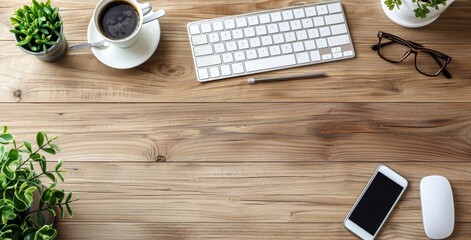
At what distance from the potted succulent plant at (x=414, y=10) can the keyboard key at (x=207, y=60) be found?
36 centimetres

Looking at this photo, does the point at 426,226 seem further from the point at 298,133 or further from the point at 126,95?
the point at 126,95

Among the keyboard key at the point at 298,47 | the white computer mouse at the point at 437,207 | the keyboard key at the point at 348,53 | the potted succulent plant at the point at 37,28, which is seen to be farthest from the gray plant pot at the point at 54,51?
the white computer mouse at the point at 437,207

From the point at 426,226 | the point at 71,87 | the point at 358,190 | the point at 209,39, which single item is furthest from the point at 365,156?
the point at 71,87

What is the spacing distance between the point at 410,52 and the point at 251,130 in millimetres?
370

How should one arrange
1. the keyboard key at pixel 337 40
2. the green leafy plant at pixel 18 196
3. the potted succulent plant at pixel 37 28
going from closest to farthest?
1. the green leafy plant at pixel 18 196
2. the potted succulent plant at pixel 37 28
3. the keyboard key at pixel 337 40

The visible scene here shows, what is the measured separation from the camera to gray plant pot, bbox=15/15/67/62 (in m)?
1.04

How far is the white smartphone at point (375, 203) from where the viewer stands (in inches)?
41.6

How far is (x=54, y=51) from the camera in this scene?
1063mm

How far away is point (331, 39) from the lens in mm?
1122

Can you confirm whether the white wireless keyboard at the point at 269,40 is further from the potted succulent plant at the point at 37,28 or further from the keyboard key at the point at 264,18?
the potted succulent plant at the point at 37,28

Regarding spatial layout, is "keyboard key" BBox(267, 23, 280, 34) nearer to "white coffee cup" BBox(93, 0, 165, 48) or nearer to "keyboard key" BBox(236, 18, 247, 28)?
"keyboard key" BBox(236, 18, 247, 28)

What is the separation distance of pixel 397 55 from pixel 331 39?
0.15 metres

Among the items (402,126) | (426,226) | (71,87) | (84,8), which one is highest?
(84,8)

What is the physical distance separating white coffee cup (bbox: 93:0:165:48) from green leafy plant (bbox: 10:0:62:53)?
7cm
